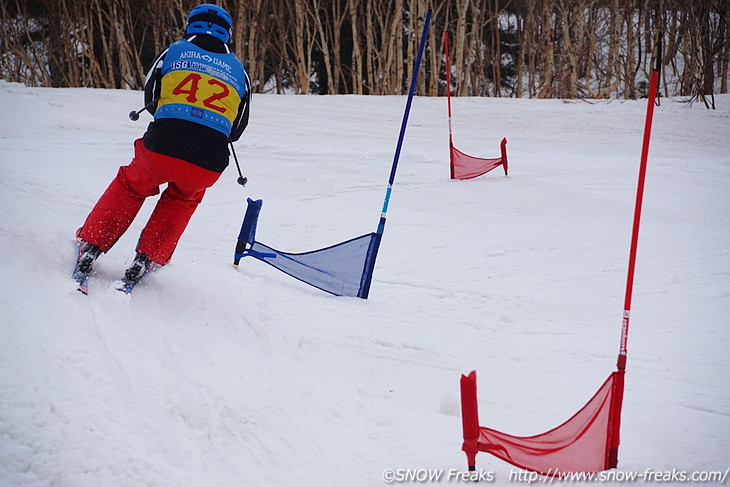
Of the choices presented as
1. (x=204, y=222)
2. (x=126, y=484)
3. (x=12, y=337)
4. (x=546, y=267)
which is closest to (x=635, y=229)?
(x=126, y=484)

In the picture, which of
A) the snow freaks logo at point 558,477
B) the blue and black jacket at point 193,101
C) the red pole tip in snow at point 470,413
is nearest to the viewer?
the red pole tip in snow at point 470,413

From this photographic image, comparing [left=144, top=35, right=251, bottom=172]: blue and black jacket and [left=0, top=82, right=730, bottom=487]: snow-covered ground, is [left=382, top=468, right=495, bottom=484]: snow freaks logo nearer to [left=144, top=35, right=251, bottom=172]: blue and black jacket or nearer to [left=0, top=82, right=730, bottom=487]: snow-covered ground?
[left=0, top=82, right=730, bottom=487]: snow-covered ground

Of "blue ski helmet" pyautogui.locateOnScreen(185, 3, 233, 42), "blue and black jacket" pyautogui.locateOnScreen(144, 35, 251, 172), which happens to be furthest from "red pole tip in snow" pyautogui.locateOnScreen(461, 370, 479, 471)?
"blue ski helmet" pyautogui.locateOnScreen(185, 3, 233, 42)

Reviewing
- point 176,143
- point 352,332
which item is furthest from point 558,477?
point 176,143

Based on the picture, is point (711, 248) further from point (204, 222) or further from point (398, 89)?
point (398, 89)

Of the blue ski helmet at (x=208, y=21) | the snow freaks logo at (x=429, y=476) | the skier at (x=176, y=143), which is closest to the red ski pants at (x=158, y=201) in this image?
the skier at (x=176, y=143)

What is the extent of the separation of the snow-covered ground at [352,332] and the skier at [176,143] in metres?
0.27

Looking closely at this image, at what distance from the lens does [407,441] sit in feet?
8.57

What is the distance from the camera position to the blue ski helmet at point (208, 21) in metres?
3.54

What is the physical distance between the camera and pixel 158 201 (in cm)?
354

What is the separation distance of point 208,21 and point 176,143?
0.79m

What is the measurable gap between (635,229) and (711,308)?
2.55 m

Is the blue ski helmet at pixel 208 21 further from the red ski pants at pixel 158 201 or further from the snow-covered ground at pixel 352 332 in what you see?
the snow-covered ground at pixel 352 332

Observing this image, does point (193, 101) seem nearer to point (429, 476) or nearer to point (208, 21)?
point (208, 21)
